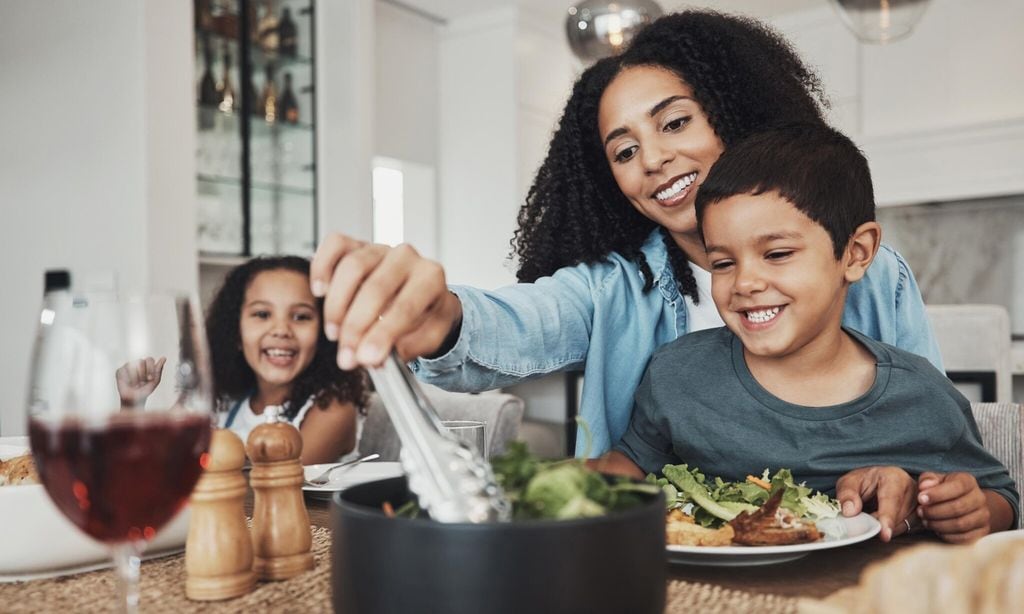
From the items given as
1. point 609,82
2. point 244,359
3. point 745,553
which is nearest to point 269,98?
point 244,359

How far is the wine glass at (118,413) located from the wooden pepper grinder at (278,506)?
21 cm

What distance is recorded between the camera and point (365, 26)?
3975 millimetres

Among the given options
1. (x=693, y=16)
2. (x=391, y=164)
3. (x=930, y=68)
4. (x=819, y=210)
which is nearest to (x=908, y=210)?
(x=930, y=68)

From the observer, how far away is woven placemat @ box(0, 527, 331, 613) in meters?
0.62

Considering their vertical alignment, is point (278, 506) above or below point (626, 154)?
below

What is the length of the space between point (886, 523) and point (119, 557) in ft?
2.13

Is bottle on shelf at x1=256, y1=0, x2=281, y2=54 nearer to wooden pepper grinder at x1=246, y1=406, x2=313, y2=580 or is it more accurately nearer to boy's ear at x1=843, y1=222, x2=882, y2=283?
boy's ear at x1=843, y1=222, x2=882, y2=283

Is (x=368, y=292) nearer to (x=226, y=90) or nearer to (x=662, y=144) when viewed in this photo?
(x=662, y=144)

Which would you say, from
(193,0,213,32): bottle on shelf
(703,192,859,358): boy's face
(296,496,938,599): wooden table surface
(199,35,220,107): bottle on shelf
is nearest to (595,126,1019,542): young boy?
(703,192,859,358): boy's face

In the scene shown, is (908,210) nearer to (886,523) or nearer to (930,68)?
(930,68)

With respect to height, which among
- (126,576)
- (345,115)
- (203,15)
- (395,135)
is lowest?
(126,576)

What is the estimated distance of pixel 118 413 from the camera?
1.48 feet

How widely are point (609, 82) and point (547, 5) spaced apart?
11.9 ft

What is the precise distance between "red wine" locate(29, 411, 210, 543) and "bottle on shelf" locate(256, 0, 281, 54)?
3.67m
